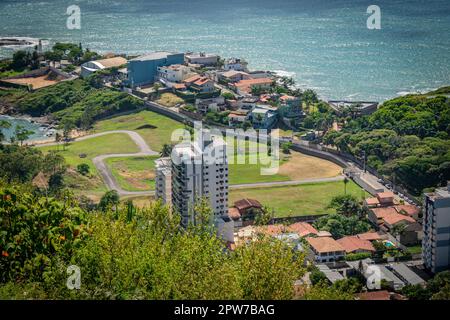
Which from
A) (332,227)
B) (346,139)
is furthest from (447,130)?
(332,227)

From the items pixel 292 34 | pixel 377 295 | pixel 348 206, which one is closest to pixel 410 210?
pixel 348 206

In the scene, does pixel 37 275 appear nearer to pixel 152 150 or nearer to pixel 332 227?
pixel 332 227

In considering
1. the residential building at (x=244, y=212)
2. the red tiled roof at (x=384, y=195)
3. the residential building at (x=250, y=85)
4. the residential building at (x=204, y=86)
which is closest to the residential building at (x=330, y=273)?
the residential building at (x=244, y=212)

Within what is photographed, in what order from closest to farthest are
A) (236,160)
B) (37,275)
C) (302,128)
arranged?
(37,275) → (236,160) → (302,128)

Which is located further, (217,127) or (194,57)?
(194,57)

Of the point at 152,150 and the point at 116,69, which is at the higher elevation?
the point at 116,69
